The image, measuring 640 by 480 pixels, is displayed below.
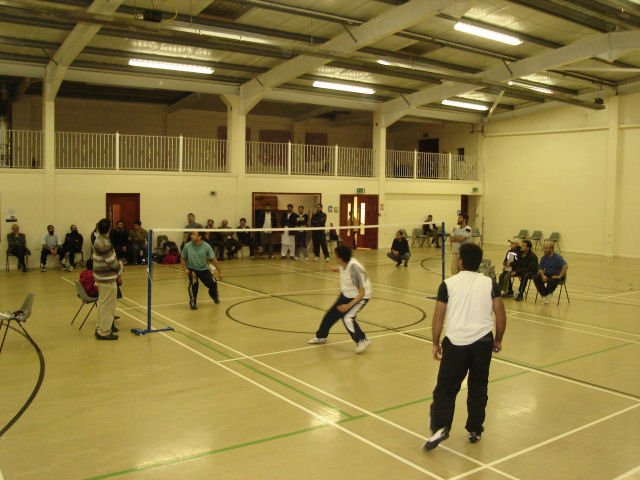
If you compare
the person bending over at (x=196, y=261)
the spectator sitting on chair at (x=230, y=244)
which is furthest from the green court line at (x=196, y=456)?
the spectator sitting on chair at (x=230, y=244)

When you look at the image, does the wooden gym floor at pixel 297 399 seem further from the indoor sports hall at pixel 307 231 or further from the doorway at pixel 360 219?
the doorway at pixel 360 219

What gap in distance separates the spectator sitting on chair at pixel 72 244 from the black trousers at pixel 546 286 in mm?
13339

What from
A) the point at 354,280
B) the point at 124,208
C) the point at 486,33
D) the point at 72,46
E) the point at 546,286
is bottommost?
the point at 546,286

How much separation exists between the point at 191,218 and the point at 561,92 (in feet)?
53.1

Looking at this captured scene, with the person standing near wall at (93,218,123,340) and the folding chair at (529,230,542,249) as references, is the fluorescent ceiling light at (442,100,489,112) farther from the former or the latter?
the person standing near wall at (93,218,123,340)

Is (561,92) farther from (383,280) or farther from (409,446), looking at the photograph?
(409,446)

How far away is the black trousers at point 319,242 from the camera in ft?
71.6

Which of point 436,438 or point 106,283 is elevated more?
point 106,283

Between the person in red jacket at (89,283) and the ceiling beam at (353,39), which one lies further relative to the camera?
the ceiling beam at (353,39)

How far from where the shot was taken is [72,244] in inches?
732

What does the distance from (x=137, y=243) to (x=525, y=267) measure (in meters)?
12.2

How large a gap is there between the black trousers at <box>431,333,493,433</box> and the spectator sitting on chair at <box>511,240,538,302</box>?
855cm

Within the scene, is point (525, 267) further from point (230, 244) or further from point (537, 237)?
point (537, 237)

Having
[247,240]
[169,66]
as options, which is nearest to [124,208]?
[247,240]
